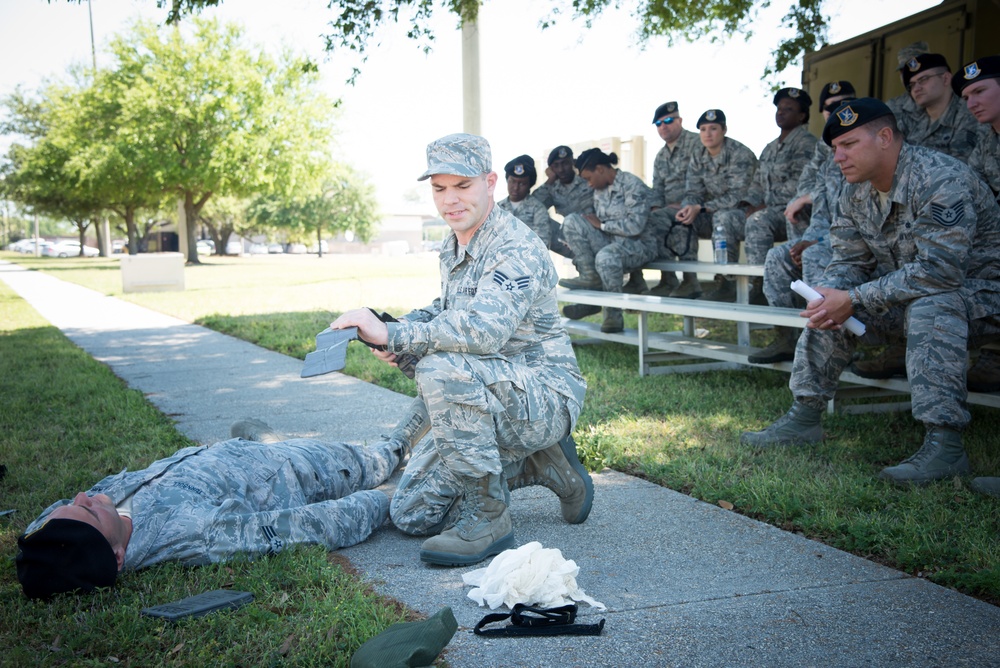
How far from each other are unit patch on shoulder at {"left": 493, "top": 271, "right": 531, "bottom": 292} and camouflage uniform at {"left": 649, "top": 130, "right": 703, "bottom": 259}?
5.36m

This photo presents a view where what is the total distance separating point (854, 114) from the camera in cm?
418

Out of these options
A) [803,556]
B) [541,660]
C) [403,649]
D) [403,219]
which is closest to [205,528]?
[403,649]

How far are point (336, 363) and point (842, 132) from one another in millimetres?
2790

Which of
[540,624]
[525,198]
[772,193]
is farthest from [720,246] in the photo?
[540,624]

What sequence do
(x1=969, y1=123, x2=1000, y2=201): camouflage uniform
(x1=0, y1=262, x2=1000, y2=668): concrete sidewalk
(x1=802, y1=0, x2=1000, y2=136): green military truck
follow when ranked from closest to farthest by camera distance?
(x1=0, y1=262, x2=1000, y2=668): concrete sidewalk < (x1=969, y1=123, x2=1000, y2=201): camouflage uniform < (x1=802, y1=0, x2=1000, y2=136): green military truck

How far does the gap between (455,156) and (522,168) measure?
604 centimetres

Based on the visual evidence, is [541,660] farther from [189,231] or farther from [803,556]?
[189,231]

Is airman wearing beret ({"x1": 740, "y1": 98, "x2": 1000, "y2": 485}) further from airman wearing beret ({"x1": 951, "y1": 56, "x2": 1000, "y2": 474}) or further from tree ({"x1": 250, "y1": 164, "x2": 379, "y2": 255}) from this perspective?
tree ({"x1": 250, "y1": 164, "x2": 379, "y2": 255})

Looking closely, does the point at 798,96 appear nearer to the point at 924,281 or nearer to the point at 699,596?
the point at 924,281

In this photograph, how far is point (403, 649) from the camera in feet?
7.30

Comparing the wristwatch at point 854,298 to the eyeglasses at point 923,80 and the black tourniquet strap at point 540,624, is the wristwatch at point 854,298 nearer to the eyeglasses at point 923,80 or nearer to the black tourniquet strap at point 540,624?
the eyeglasses at point 923,80

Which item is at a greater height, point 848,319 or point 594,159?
point 594,159

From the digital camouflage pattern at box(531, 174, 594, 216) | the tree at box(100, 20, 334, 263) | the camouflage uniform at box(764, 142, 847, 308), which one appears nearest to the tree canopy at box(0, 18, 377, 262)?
the tree at box(100, 20, 334, 263)

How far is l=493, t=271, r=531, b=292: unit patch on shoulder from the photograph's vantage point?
124 inches
